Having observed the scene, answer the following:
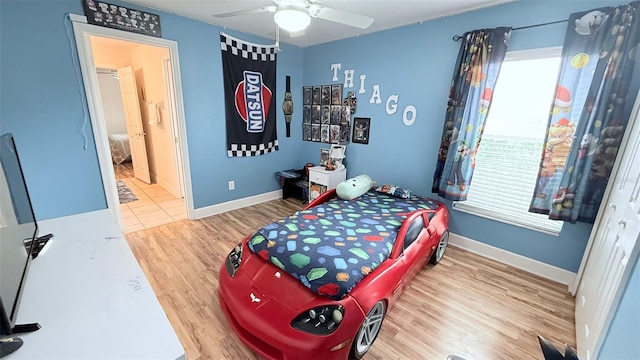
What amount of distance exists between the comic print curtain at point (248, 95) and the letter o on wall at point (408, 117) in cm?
183

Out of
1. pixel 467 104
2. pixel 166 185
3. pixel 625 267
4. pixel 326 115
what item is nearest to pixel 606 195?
pixel 625 267

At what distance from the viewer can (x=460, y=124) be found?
2.47 m

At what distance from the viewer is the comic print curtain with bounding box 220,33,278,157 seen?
128 inches

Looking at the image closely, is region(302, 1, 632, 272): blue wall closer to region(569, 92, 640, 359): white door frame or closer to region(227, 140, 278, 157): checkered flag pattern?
region(569, 92, 640, 359): white door frame

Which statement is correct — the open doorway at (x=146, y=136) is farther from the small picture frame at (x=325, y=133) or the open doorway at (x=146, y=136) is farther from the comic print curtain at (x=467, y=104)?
the comic print curtain at (x=467, y=104)

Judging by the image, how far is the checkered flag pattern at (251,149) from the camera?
3521 mm

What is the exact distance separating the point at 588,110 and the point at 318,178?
2.66 meters

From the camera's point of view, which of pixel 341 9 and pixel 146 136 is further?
pixel 146 136

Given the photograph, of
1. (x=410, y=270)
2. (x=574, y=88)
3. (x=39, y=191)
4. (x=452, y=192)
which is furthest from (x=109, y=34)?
(x=574, y=88)

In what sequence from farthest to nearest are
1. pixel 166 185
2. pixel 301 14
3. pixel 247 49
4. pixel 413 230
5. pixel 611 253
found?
pixel 166 185 → pixel 247 49 → pixel 413 230 → pixel 301 14 → pixel 611 253

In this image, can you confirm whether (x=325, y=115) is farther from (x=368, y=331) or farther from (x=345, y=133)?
(x=368, y=331)

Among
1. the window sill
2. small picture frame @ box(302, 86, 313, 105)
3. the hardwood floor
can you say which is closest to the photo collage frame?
small picture frame @ box(302, 86, 313, 105)

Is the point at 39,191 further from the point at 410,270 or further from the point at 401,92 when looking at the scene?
the point at 401,92

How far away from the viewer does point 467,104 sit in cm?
241
